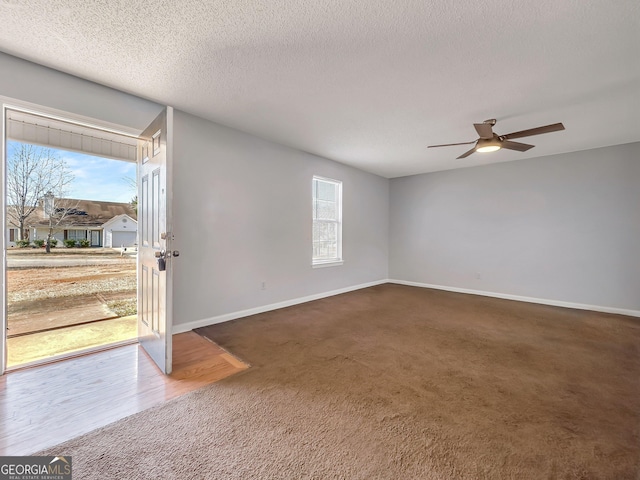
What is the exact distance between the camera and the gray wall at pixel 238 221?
Result: 3125 mm

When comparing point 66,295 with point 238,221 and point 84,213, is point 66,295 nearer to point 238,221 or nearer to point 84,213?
point 84,213

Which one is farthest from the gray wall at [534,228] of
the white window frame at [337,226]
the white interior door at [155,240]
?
the white interior door at [155,240]

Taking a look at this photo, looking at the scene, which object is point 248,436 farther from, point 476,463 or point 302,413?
point 476,463

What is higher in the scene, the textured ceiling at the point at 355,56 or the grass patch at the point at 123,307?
the textured ceiling at the point at 355,56

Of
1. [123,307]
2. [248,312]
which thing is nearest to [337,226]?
[248,312]

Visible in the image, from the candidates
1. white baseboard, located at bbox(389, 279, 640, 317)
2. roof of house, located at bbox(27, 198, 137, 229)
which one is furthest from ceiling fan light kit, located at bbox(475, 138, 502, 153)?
roof of house, located at bbox(27, 198, 137, 229)

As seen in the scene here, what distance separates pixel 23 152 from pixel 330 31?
3.96 metres

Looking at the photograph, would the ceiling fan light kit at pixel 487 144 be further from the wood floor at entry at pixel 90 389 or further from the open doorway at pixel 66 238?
the open doorway at pixel 66 238

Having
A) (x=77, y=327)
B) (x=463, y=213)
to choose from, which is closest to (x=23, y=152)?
(x=77, y=327)

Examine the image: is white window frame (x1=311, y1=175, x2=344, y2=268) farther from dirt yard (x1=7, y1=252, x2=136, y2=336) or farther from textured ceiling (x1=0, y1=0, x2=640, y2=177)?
dirt yard (x1=7, y1=252, x2=136, y2=336)

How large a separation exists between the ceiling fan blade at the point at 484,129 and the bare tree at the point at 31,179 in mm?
5075

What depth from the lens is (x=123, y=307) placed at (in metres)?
3.85

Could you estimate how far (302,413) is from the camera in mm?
1730

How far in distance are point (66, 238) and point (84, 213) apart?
443 mm
